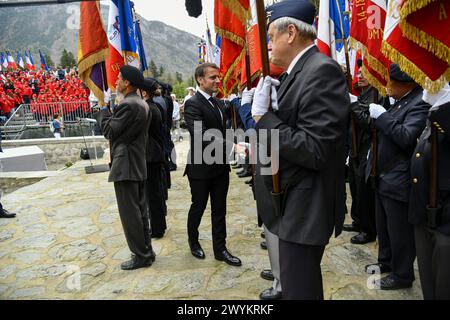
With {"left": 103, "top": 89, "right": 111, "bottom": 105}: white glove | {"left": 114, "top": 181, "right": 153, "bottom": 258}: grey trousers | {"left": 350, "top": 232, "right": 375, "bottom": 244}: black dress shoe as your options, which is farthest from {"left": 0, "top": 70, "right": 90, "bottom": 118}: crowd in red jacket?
{"left": 350, "top": 232, "right": 375, "bottom": 244}: black dress shoe

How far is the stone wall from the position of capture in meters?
13.9

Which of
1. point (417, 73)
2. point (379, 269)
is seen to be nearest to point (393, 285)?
point (379, 269)

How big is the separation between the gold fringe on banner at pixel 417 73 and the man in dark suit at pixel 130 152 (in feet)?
8.00

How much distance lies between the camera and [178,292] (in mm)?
3299

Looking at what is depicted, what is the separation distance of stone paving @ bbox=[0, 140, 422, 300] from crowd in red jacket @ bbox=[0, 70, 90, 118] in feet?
42.1

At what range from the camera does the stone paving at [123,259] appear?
3.31 m

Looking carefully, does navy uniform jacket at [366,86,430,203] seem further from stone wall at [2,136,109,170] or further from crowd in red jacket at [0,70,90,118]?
crowd in red jacket at [0,70,90,118]

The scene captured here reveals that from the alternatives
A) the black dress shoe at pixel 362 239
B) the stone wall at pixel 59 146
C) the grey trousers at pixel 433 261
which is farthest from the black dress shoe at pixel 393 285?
the stone wall at pixel 59 146

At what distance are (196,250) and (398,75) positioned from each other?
2883 mm

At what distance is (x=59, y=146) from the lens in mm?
13953
